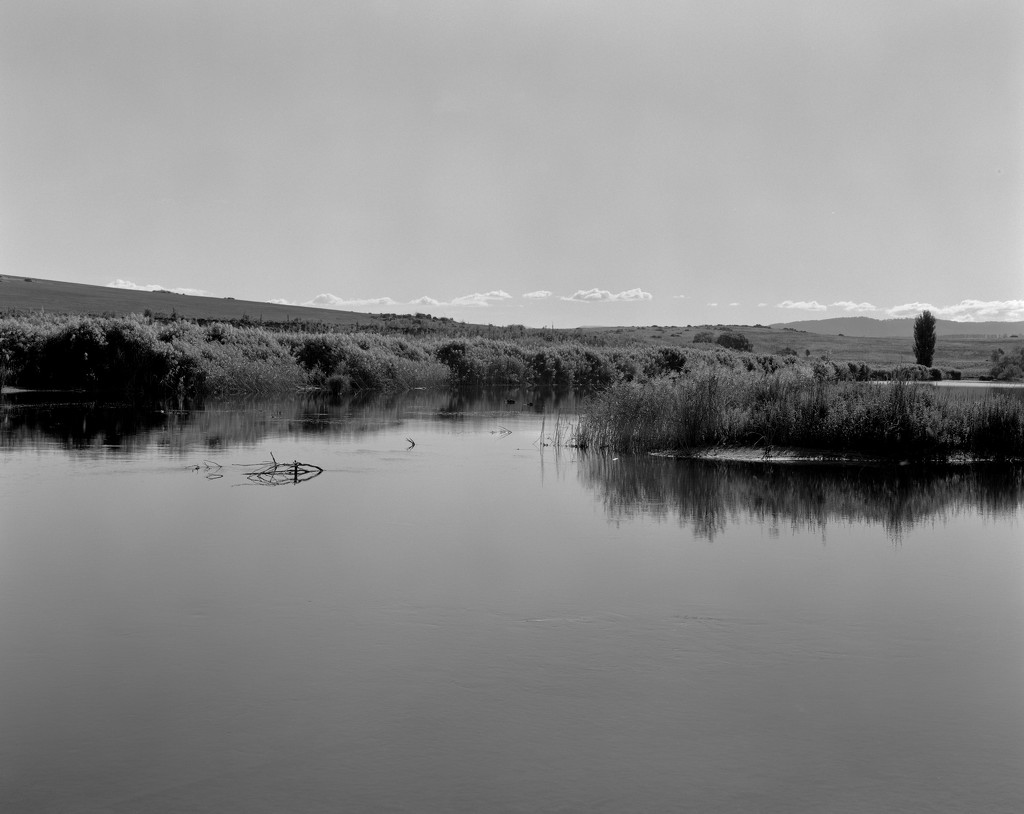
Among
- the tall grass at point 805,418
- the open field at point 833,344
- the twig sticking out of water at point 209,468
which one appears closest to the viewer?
the twig sticking out of water at point 209,468

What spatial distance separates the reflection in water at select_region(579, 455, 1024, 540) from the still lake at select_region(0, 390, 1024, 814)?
0.09m

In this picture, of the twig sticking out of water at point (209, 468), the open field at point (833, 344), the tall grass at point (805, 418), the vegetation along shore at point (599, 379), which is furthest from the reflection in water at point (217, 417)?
the open field at point (833, 344)

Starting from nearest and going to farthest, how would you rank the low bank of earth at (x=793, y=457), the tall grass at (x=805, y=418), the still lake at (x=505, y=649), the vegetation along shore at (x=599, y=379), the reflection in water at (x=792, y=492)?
the still lake at (x=505, y=649)
the reflection in water at (x=792, y=492)
the low bank of earth at (x=793, y=457)
the tall grass at (x=805, y=418)
the vegetation along shore at (x=599, y=379)

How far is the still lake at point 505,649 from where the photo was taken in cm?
536

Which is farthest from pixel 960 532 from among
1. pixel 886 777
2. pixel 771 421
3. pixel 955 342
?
pixel 955 342

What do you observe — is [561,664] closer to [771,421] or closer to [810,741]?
[810,741]

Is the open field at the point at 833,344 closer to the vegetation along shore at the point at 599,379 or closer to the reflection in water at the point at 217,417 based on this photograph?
the vegetation along shore at the point at 599,379

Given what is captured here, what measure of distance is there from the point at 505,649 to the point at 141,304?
8226 cm

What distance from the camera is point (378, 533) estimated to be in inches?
454

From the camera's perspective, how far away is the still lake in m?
5.36

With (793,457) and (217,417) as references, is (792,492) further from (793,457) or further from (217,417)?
(217,417)

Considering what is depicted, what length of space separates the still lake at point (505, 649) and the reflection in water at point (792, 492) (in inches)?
3.7

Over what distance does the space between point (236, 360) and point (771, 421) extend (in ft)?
73.2

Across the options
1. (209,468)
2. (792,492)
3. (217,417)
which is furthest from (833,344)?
(209,468)
